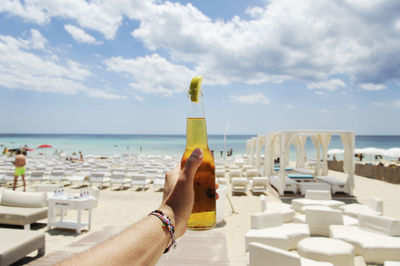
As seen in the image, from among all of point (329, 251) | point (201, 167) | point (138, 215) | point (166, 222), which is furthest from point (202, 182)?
point (138, 215)

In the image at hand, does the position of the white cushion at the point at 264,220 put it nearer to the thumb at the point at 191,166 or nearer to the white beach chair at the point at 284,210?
the white beach chair at the point at 284,210

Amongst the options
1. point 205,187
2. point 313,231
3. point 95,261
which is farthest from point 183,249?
point 95,261

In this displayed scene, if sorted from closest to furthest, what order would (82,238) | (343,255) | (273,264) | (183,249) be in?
(273,264) < (343,255) < (183,249) < (82,238)

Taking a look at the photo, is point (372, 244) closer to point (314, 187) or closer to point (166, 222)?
point (166, 222)

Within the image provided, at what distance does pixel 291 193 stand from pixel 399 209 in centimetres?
353

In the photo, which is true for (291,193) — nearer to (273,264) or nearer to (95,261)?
(273,264)

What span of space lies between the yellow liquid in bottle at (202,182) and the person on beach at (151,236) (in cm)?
8

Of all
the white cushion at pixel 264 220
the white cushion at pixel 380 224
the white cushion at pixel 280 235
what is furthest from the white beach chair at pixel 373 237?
the white cushion at pixel 264 220

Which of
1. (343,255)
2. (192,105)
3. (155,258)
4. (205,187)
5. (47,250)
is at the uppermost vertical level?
(192,105)

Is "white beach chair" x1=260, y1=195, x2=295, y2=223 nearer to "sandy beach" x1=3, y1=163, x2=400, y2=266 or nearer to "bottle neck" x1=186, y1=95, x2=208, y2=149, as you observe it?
"sandy beach" x1=3, y1=163, x2=400, y2=266

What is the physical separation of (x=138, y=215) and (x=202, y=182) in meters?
7.14

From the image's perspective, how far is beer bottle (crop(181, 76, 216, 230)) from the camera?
103 cm

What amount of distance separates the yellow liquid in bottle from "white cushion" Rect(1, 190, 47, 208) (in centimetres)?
672

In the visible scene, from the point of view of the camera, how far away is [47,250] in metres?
5.17
